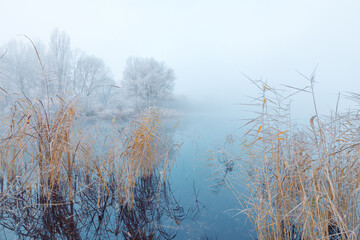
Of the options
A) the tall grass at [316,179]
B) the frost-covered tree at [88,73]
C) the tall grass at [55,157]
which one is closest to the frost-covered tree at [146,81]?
the frost-covered tree at [88,73]

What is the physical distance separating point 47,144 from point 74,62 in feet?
66.7

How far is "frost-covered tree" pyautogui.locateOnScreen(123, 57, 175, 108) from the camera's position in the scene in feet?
58.3

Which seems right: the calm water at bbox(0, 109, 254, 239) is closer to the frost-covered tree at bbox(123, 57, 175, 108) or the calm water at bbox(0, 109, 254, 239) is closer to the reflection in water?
the reflection in water

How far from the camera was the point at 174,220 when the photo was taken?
6.79ft

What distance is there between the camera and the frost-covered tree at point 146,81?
17781 millimetres

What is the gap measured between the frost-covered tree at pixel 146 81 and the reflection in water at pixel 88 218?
1534 centimetres

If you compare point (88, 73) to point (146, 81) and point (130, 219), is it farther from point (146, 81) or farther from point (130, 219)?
point (130, 219)

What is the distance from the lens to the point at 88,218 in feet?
6.36

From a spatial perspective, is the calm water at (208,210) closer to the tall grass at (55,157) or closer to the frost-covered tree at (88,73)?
the tall grass at (55,157)

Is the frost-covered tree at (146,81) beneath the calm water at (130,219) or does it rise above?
above

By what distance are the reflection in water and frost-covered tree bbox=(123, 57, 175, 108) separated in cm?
1534

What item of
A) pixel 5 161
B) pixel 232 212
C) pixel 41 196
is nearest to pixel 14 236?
pixel 41 196

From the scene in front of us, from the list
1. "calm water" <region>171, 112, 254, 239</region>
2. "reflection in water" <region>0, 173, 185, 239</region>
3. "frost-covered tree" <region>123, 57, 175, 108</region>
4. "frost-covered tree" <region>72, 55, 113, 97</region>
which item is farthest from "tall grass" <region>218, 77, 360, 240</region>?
"frost-covered tree" <region>72, 55, 113, 97</region>

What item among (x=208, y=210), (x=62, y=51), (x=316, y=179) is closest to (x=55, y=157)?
(x=208, y=210)
